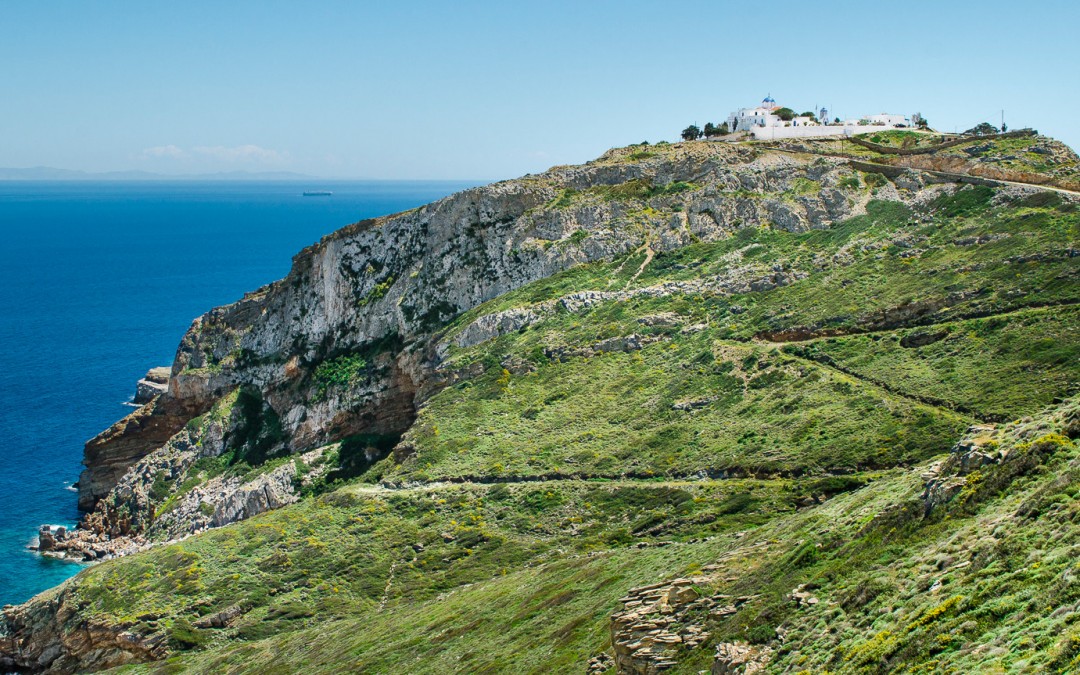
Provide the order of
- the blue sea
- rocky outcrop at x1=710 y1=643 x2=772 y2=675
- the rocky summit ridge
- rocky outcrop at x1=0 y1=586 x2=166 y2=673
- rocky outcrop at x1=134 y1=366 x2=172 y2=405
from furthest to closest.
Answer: rocky outcrop at x1=134 y1=366 x2=172 y2=405 < the blue sea < rocky outcrop at x1=0 y1=586 x2=166 y2=673 < the rocky summit ridge < rocky outcrop at x1=710 y1=643 x2=772 y2=675

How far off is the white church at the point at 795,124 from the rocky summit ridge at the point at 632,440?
6.75 m

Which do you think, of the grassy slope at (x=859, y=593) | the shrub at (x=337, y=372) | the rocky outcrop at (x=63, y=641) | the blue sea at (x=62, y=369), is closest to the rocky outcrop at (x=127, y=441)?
the blue sea at (x=62, y=369)

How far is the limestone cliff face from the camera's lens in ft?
254

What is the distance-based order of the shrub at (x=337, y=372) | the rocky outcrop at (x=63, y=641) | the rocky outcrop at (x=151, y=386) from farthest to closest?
the rocky outcrop at (x=151, y=386) → the shrub at (x=337, y=372) → the rocky outcrop at (x=63, y=641)

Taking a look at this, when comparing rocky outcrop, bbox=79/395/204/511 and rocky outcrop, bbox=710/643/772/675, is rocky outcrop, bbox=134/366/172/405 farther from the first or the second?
rocky outcrop, bbox=710/643/772/675

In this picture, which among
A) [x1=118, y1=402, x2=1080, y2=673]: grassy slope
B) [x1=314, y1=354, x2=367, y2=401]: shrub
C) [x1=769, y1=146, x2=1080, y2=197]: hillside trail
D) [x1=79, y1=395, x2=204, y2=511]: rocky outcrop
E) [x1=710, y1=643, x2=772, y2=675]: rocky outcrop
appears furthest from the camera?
[x1=79, y1=395, x2=204, y2=511]: rocky outcrop

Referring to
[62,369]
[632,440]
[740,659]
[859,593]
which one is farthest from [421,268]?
[62,369]

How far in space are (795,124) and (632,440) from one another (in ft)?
175

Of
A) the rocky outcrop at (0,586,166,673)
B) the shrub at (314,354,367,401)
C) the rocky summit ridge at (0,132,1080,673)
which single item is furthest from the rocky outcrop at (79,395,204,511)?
the rocky outcrop at (0,586,166,673)

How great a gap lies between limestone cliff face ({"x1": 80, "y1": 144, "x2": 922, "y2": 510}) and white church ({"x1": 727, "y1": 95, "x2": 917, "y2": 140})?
407 inches

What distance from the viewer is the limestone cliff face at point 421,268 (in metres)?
77.4

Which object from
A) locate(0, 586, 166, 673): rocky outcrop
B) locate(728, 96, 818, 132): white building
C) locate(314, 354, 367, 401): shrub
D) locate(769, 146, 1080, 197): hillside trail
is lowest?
locate(0, 586, 166, 673): rocky outcrop

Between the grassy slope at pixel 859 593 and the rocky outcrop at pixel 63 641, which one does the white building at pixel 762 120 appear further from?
the rocky outcrop at pixel 63 641

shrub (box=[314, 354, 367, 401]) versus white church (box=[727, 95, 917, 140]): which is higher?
white church (box=[727, 95, 917, 140])
